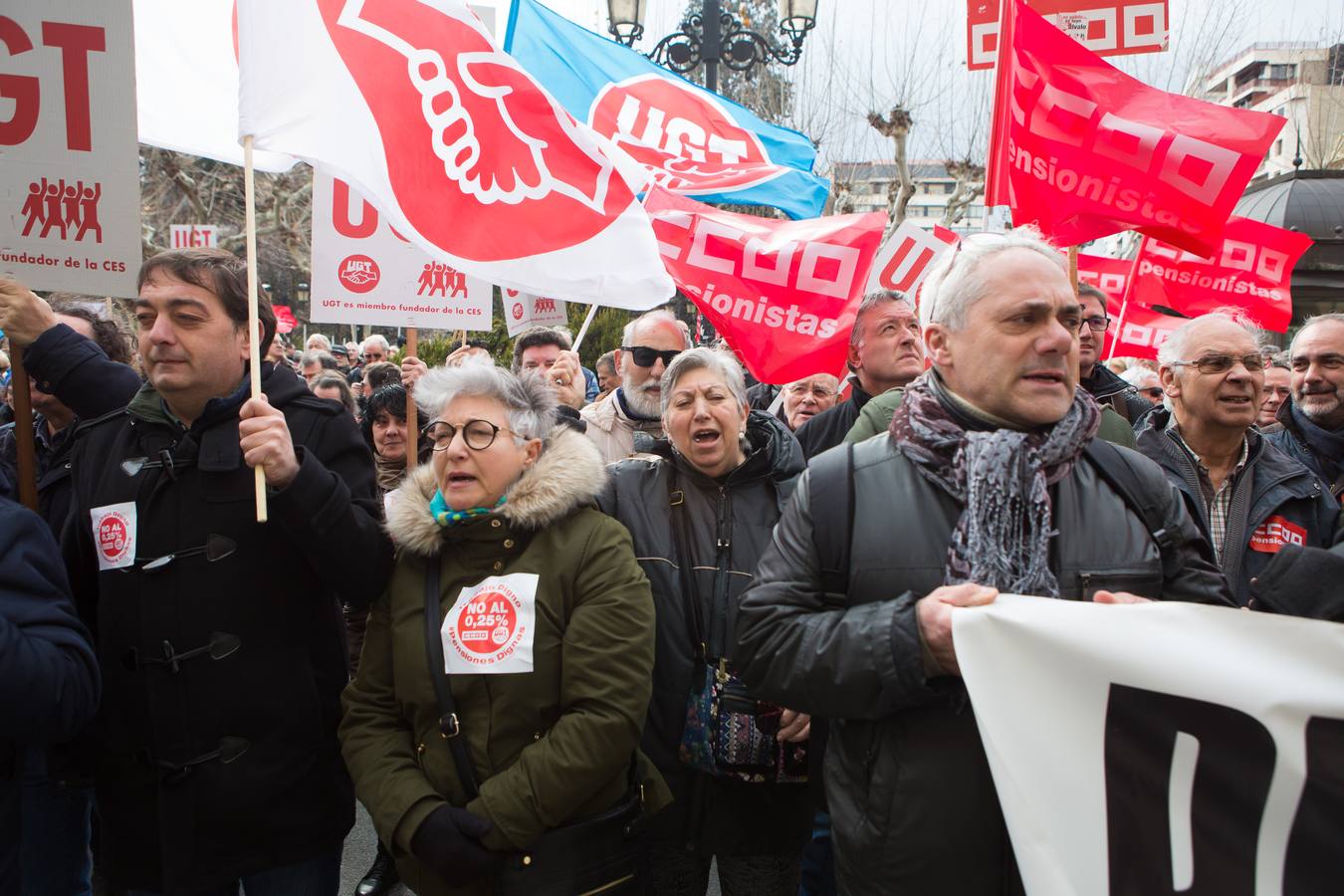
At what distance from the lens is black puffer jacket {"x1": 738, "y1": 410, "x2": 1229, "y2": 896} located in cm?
181

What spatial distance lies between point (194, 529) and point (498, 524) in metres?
0.76

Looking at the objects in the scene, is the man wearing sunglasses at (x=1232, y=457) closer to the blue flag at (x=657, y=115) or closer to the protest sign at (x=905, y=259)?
the protest sign at (x=905, y=259)

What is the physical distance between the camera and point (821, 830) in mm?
3174

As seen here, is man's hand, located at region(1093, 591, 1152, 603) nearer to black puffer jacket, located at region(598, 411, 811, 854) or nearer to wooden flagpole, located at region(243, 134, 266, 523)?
black puffer jacket, located at region(598, 411, 811, 854)

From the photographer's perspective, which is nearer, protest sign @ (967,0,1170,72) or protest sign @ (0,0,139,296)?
protest sign @ (0,0,139,296)

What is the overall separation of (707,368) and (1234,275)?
5.61m

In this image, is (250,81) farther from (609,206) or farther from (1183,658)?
(1183,658)

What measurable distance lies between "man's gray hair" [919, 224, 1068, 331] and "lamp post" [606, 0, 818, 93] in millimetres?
6695

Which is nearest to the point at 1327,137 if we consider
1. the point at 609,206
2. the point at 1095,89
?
the point at 1095,89

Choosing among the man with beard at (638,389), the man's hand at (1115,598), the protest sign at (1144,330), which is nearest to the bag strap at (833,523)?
the man's hand at (1115,598)

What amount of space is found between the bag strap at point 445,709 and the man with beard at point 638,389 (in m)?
1.84

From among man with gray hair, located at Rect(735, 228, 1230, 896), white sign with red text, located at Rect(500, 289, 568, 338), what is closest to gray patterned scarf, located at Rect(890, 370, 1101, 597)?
man with gray hair, located at Rect(735, 228, 1230, 896)

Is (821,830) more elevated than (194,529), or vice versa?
(194,529)

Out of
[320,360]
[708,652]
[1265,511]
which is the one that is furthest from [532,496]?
[320,360]
